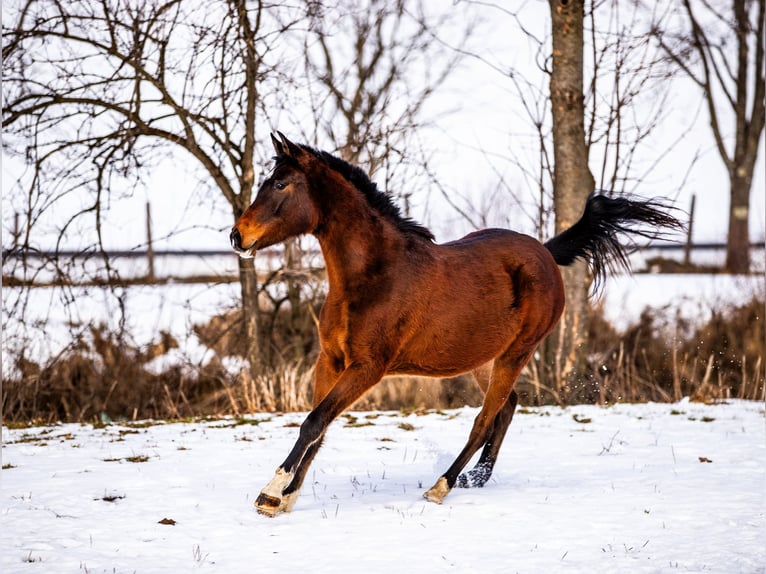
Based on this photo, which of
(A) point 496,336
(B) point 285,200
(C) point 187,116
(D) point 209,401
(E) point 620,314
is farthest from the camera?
(E) point 620,314

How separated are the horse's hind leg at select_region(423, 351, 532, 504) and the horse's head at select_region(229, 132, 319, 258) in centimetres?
158

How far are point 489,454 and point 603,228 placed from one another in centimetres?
195

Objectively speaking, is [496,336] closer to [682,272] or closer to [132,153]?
[132,153]

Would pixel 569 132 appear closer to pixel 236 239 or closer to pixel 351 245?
pixel 351 245

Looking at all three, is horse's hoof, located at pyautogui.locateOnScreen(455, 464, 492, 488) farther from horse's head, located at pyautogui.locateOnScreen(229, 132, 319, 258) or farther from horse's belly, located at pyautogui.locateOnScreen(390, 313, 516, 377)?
horse's head, located at pyautogui.locateOnScreen(229, 132, 319, 258)

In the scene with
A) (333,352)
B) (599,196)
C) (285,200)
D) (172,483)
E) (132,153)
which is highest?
(132,153)

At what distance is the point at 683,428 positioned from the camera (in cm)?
813

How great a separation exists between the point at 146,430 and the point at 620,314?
8.52 metres

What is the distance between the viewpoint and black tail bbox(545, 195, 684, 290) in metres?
6.66

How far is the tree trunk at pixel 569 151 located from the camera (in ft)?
34.0

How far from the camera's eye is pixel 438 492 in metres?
5.29

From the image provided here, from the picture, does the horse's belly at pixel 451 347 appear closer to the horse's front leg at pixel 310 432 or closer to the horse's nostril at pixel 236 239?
the horse's front leg at pixel 310 432

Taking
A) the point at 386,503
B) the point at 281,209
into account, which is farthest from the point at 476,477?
the point at 281,209

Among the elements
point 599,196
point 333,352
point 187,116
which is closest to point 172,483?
point 333,352
